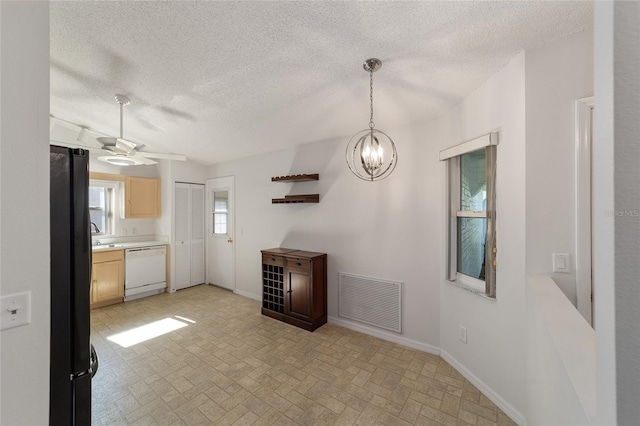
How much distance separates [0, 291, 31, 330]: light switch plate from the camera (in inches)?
33.3

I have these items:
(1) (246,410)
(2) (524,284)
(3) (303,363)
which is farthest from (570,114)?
(1) (246,410)

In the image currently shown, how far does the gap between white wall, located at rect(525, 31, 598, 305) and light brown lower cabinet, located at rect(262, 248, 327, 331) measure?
7.18 feet

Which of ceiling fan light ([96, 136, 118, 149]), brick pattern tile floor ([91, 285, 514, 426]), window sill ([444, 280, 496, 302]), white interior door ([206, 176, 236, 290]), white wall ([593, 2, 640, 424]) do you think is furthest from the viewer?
white interior door ([206, 176, 236, 290])

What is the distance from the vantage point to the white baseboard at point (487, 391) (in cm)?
177

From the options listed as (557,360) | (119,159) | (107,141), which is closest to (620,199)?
(557,360)

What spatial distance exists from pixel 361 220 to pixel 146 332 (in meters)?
3.03

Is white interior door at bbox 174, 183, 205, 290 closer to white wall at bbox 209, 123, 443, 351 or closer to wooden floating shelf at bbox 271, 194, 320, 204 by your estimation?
white wall at bbox 209, 123, 443, 351

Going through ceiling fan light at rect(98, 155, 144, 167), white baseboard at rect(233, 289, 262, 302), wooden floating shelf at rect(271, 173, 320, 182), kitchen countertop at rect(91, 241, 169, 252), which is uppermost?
ceiling fan light at rect(98, 155, 144, 167)

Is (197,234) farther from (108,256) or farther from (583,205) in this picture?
(583,205)

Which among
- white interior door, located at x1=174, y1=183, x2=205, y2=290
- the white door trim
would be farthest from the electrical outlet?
white interior door, located at x1=174, y1=183, x2=205, y2=290

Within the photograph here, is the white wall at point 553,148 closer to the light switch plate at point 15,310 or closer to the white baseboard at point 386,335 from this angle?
the white baseboard at point 386,335

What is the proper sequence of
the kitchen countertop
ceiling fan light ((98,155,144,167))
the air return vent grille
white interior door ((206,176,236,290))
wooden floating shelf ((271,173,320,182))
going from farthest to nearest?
1. white interior door ((206,176,236,290))
2. the kitchen countertop
3. wooden floating shelf ((271,173,320,182))
4. the air return vent grille
5. ceiling fan light ((98,155,144,167))

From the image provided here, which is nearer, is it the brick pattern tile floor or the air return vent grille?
the brick pattern tile floor

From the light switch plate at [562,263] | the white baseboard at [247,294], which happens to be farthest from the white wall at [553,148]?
the white baseboard at [247,294]
